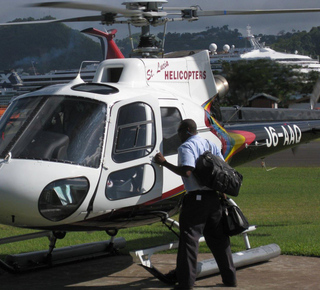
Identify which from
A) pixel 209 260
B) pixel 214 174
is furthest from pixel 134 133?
pixel 209 260

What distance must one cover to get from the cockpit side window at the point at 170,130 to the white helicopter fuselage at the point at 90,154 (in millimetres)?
11

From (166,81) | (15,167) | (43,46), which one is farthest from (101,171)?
(43,46)

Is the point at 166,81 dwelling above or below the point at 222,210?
above

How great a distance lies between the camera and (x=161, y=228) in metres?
10.5

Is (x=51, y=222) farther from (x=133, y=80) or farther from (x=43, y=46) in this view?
(x=43, y=46)

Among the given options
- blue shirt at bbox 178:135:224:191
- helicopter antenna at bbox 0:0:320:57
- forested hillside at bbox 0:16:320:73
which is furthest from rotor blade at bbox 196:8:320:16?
forested hillside at bbox 0:16:320:73

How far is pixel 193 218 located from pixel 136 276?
131cm

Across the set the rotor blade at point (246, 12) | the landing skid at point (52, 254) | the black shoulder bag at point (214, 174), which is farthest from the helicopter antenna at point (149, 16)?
the landing skid at point (52, 254)

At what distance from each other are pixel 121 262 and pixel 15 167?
2.66 meters

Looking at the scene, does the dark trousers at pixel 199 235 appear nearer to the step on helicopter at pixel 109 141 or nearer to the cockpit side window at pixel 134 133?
the step on helicopter at pixel 109 141

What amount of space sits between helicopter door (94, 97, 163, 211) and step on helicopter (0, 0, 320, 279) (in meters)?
0.01

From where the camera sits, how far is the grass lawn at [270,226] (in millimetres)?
8883

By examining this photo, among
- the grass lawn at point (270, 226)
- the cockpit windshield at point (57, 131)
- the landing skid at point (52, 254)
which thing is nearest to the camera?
the cockpit windshield at point (57, 131)

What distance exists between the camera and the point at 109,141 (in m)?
6.38
